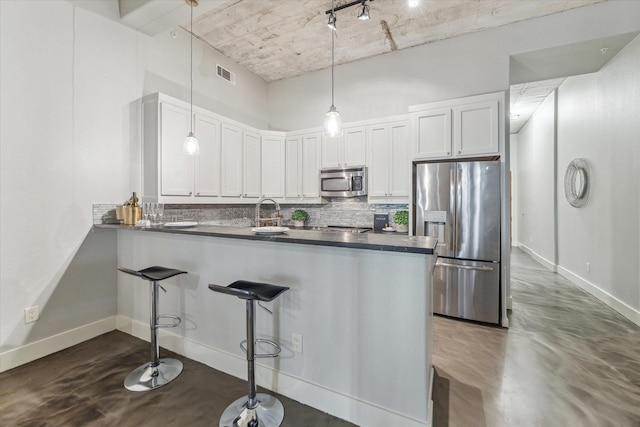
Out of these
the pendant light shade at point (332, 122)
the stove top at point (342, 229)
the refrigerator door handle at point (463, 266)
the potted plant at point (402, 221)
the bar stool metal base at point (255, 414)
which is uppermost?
the pendant light shade at point (332, 122)

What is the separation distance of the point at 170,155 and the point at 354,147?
2.42 m

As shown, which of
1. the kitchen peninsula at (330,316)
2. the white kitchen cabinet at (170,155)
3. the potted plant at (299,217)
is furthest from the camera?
the potted plant at (299,217)

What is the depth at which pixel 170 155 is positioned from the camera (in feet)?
9.97

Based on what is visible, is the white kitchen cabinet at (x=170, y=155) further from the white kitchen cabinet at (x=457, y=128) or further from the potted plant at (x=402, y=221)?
the white kitchen cabinet at (x=457, y=128)

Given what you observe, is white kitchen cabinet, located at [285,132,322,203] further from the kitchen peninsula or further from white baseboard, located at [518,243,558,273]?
white baseboard, located at [518,243,558,273]

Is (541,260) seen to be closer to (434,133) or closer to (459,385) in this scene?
(434,133)

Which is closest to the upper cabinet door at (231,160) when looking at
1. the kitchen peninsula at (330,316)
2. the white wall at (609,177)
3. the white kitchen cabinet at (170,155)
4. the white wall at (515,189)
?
the white kitchen cabinet at (170,155)

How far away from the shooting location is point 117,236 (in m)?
3.02

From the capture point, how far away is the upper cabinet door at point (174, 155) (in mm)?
2984

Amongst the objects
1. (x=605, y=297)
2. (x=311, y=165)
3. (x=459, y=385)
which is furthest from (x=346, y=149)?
(x=605, y=297)

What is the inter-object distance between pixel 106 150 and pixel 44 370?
2.01m

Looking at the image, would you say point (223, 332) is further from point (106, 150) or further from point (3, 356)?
point (106, 150)

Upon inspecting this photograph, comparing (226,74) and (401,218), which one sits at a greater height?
(226,74)

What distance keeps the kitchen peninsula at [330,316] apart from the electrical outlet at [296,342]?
0.08 feet
